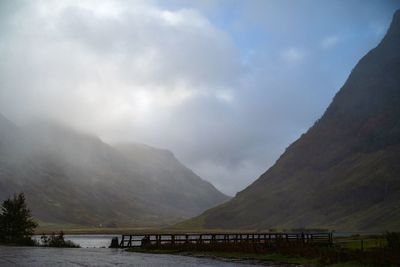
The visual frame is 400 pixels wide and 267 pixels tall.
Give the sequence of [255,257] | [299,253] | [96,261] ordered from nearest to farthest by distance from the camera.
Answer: [96,261], [299,253], [255,257]

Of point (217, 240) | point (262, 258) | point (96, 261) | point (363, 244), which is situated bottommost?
point (96, 261)

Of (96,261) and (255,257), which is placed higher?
(255,257)

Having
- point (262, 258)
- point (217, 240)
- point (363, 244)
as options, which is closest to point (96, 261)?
point (262, 258)

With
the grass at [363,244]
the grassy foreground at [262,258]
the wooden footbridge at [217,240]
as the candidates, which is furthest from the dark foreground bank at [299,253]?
the grass at [363,244]

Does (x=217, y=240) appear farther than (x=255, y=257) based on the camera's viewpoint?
Yes

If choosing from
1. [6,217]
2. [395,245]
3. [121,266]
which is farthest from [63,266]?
[6,217]

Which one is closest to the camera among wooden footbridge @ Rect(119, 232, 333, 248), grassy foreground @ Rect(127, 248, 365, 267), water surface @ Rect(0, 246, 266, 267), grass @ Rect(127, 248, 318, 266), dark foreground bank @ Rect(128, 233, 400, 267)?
dark foreground bank @ Rect(128, 233, 400, 267)

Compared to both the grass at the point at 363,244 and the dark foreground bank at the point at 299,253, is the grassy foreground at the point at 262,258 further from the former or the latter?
the grass at the point at 363,244

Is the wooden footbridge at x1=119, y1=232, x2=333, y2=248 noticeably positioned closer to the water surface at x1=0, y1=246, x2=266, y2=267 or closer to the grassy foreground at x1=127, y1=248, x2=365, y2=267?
the grassy foreground at x1=127, y1=248, x2=365, y2=267

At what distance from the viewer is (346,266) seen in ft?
122

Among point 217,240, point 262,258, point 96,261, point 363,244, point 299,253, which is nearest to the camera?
point 96,261

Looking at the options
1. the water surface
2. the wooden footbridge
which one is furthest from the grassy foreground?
the wooden footbridge

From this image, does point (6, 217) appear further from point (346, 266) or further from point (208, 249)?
point (346, 266)

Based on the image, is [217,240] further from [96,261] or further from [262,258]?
[96,261]
